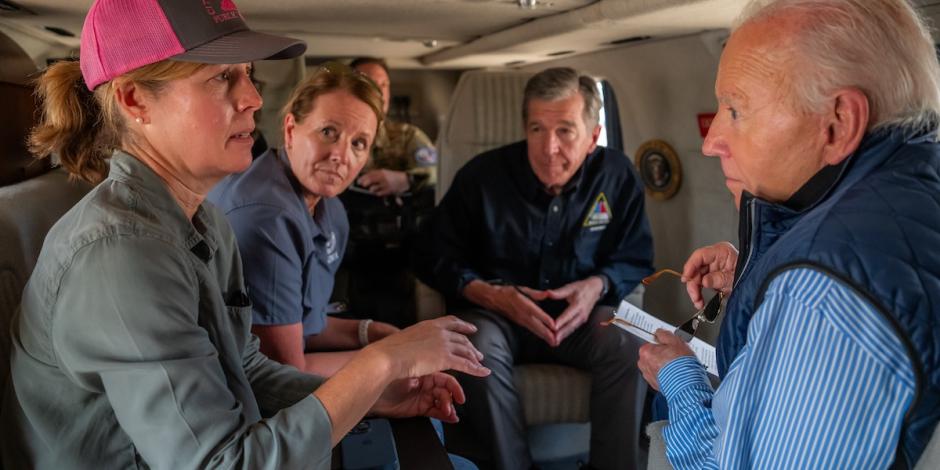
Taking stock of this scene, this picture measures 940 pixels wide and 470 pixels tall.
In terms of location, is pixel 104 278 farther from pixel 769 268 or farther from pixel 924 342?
pixel 924 342

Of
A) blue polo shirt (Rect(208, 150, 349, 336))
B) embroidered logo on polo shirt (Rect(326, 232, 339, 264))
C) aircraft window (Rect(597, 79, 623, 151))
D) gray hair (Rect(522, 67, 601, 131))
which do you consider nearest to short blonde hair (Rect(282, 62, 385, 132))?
blue polo shirt (Rect(208, 150, 349, 336))

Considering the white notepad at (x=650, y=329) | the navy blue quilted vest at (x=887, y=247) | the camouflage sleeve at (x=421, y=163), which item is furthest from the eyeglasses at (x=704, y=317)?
the camouflage sleeve at (x=421, y=163)

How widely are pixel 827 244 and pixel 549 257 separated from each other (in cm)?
191

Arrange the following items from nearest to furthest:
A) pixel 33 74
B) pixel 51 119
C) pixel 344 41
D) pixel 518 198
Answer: pixel 51 119 < pixel 33 74 < pixel 518 198 < pixel 344 41

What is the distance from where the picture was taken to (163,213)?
1.26 m

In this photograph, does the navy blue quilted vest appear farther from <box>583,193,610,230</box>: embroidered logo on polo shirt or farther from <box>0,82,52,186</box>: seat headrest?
<box>583,193,610,230</box>: embroidered logo on polo shirt

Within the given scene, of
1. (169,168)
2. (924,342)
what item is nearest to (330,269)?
(169,168)

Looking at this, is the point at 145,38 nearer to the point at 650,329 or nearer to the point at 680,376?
the point at 680,376

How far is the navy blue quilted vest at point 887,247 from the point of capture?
978 millimetres

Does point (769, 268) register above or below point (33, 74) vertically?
below

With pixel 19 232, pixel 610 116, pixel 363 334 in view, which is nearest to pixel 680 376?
pixel 363 334

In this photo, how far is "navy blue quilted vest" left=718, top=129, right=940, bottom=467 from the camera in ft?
3.21

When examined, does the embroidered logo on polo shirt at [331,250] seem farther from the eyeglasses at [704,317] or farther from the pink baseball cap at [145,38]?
the eyeglasses at [704,317]

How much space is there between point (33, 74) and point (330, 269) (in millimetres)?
953
